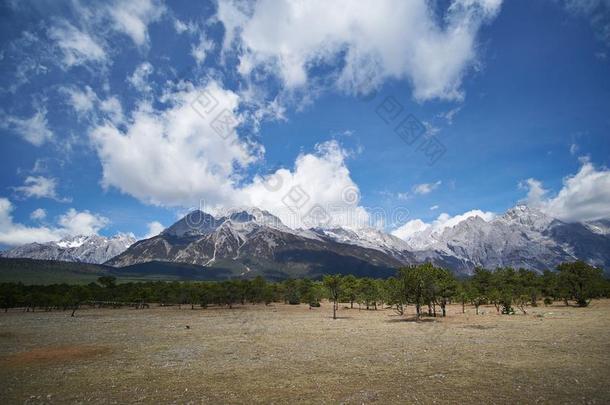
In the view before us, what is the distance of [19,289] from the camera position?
14175 cm

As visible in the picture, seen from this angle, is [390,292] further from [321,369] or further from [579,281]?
[321,369]

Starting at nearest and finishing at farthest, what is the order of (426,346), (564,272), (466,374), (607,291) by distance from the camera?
(466,374) < (426,346) < (564,272) < (607,291)

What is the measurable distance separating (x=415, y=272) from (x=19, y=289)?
521ft

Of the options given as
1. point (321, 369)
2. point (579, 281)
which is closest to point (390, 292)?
point (579, 281)

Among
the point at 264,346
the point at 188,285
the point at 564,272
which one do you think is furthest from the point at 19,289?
the point at 564,272

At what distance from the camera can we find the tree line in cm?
8275

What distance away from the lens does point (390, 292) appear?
3647 inches

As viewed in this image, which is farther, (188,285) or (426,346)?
(188,285)

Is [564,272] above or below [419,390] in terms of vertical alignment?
above

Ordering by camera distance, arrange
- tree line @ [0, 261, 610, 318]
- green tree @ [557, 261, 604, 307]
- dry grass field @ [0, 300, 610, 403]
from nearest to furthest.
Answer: dry grass field @ [0, 300, 610, 403]
tree line @ [0, 261, 610, 318]
green tree @ [557, 261, 604, 307]

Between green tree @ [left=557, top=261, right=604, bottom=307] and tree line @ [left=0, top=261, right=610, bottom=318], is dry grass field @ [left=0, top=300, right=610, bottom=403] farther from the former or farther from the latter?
green tree @ [left=557, top=261, right=604, bottom=307]

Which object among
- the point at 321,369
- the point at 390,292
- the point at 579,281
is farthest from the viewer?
the point at 579,281

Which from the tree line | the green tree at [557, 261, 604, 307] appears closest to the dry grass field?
the tree line

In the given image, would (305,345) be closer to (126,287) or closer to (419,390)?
(419,390)
